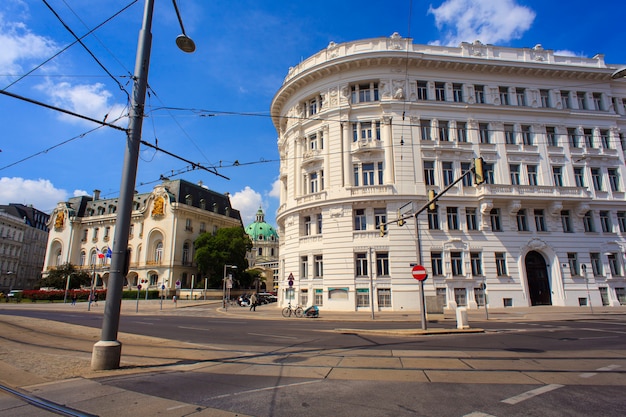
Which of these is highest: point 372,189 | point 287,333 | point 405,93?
point 405,93

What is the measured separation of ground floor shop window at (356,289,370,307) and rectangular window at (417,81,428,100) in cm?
1907

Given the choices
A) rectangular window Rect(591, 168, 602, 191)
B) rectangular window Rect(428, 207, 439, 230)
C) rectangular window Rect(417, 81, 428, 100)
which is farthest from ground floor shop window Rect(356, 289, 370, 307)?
rectangular window Rect(591, 168, 602, 191)

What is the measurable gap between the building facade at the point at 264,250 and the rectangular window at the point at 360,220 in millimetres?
91274

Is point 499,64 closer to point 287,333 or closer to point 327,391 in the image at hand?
point 287,333

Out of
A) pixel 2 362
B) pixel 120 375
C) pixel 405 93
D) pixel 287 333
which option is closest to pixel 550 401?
pixel 120 375

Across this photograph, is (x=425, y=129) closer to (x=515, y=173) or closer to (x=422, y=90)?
(x=422, y=90)

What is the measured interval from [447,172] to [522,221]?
8.13 meters

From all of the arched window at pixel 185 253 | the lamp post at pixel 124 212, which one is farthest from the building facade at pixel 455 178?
the arched window at pixel 185 253

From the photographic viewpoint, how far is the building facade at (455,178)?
29.1 m

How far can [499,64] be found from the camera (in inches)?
1281

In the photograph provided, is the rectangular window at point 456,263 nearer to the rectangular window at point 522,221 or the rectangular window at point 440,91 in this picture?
the rectangular window at point 522,221

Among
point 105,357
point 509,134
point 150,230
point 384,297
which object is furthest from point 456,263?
point 150,230

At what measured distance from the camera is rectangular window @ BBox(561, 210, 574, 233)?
103ft

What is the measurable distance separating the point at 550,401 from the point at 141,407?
683cm
